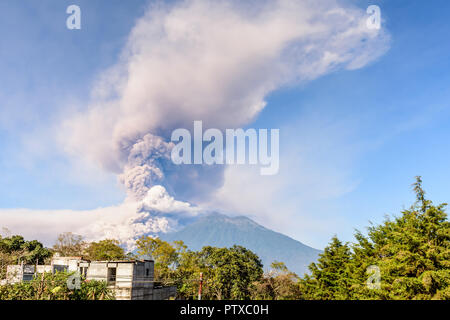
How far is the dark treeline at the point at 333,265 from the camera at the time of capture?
18.2 meters

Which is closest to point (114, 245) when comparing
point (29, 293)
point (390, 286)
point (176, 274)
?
point (176, 274)

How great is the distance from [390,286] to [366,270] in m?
6.06

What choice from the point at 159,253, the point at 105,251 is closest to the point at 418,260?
the point at 159,253

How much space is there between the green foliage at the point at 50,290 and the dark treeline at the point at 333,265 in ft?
0.92

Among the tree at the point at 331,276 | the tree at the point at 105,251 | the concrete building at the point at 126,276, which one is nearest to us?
the concrete building at the point at 126,276

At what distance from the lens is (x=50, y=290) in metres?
19.2

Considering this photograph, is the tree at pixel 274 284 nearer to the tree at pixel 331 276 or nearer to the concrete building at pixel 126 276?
the tree at pixel 331 276

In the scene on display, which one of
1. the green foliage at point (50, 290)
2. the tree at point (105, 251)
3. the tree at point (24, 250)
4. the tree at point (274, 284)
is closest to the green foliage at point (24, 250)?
the tree at point (24, 250)

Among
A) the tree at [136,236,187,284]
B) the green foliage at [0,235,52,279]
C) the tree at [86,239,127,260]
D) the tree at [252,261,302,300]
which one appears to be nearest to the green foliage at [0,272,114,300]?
the tree at [252,261,302,300]

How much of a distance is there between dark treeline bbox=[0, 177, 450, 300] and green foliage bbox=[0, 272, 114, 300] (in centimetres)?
28
